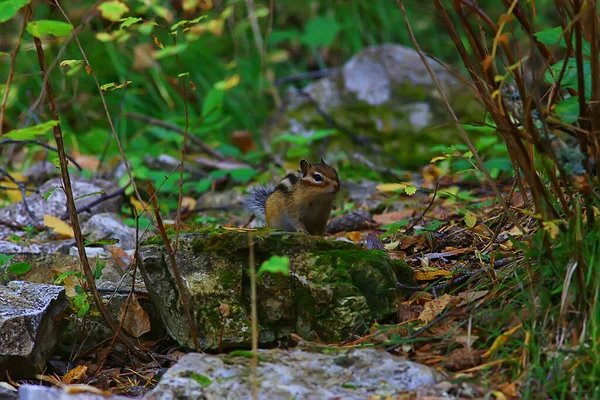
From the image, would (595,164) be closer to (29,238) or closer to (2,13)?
(2,13)

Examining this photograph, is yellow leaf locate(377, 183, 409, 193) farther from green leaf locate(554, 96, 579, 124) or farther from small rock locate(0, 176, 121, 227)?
green leaf locate(554, 96, 579, 124)

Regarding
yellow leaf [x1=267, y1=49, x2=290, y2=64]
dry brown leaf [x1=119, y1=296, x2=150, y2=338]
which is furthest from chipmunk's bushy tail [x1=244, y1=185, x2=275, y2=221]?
yellow leaf [x1=267, y1=49, x2=290, y2=64]

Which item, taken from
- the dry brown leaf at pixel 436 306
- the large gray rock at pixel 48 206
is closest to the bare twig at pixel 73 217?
the dry brown leaf at pixel 436 306

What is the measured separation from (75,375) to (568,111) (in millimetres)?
2098

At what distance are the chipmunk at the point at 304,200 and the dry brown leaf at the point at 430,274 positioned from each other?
1129mm

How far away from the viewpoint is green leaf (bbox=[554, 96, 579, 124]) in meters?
2.62

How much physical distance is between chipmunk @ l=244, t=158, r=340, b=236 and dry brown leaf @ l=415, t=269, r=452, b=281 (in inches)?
44.5

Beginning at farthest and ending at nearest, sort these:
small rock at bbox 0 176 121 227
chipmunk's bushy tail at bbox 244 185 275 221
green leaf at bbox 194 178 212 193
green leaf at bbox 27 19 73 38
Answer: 1. green leaf at bbox 194 178 212 193
2. small rock at bbox 0 176 121 227
3. chipmunk's bushy tail at bbox 244 185 275 221
4. green leaf at bbox 27 19 73 38

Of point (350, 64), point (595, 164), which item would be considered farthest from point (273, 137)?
point (595, 164)

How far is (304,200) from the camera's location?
4.46 m

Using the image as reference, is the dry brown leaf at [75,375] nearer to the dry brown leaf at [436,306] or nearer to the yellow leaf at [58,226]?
the dry brown leaf at [436,306]

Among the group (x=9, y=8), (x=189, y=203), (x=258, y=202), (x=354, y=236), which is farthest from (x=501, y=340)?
(x=189, y=203)

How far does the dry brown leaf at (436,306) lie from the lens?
9.74 ft

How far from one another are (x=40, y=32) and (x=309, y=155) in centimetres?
510
